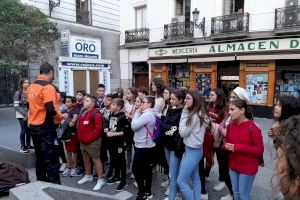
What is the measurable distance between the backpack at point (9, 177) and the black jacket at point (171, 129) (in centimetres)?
209

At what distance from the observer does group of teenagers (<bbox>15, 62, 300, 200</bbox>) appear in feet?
11.4

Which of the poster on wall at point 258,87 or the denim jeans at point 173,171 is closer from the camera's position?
the denim jeans at point 173,171

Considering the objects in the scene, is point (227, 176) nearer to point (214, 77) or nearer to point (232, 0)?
point (214, 77)

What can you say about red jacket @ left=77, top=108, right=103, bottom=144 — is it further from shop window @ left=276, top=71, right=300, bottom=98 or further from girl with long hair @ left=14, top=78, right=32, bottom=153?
shop window @ left=276, top=71, right=300, bottom=98

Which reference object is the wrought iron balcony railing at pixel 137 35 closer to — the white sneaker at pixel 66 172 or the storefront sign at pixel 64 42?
the storefront sign at pixel 64 42

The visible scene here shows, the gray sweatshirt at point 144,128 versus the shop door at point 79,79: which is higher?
the shop door at point 79,79

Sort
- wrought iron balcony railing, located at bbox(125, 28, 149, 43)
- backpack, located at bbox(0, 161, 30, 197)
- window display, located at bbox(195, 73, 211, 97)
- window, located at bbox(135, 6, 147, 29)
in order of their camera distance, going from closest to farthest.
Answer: backpack, located at bbox(0, 161, 30, 197)
window display, located at bbox(195, 73, 211, 97)
wrought iron balcony railing, located at bbox(125, 28, 149, 43)
window, located at bbox(135, 6, 147, 29)

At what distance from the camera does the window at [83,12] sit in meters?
17.2

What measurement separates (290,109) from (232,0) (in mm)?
12489

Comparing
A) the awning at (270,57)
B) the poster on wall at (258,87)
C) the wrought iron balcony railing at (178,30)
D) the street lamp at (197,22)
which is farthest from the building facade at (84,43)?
the poster on wall at (258,87)

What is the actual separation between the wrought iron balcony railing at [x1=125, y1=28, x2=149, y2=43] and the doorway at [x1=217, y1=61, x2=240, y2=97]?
559 centimetres

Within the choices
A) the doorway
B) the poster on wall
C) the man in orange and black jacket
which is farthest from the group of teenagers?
the doorway

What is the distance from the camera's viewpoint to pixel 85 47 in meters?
17.2

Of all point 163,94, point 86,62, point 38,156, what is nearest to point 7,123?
point 86,62
